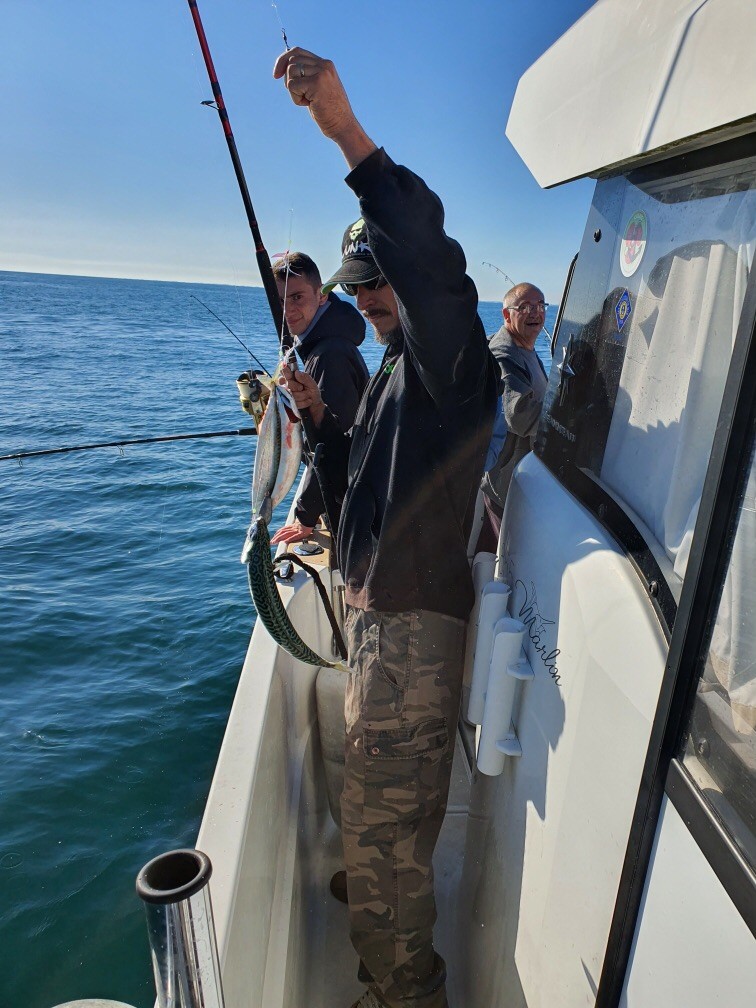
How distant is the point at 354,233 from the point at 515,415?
129cm

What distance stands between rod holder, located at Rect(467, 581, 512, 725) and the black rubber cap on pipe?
40.1 inches

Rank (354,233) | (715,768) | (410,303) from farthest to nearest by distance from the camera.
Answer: (354,233)
(410,303)
(715,768)

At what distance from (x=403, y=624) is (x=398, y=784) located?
519 mm

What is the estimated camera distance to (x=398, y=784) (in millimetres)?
2078

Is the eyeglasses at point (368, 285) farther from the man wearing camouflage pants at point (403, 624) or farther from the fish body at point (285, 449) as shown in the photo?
the fish body at point (285, 449)

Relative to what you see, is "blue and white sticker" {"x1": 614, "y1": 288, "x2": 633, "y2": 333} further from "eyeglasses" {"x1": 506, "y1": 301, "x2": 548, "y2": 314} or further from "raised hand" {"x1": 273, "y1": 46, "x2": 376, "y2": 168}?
"eyeglasses" {"x1": 506, "y1": 301, "x2": 548, "y2": 314}

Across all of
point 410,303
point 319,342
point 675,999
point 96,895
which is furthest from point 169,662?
point 675,999

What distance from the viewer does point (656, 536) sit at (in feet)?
4.07

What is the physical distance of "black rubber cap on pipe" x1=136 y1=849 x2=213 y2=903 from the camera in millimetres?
841

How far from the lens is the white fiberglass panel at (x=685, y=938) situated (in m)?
0.77

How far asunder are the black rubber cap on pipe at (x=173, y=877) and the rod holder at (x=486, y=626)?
102 centimetres

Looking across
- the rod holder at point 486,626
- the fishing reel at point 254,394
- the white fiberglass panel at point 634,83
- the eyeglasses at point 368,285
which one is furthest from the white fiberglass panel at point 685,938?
the eyeglasses at point 368,285

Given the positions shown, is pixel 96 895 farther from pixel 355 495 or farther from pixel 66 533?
pixel 66 533

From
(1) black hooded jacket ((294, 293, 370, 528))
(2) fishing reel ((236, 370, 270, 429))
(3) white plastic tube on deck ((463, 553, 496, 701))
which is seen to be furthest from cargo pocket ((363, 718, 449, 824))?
(1) black hooded jacket ((294, 293, 370, 528))
